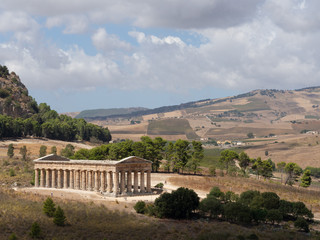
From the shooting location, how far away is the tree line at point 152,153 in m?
108

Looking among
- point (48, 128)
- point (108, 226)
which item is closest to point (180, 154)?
point (108, 226)

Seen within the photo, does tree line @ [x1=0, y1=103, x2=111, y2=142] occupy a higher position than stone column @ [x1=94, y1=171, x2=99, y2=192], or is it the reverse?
tree line @ [x1=0, y1=103, x2=111, y2=142]

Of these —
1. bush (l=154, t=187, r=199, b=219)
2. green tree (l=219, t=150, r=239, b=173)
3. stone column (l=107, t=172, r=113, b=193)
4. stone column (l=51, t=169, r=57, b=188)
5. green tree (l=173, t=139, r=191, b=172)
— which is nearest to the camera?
bush (l=154, t=187, r=199, b=219)

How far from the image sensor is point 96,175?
86.5 meters

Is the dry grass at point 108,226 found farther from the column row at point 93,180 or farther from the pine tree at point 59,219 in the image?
the column row at point 93,180

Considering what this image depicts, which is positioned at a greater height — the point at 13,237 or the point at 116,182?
the point at 116,182

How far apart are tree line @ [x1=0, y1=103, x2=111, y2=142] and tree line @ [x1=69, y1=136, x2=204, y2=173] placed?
2214 inches

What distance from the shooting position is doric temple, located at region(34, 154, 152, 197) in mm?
83312

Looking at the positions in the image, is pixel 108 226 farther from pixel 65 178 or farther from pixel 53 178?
pixel 53 178

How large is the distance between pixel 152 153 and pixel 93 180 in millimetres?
23190

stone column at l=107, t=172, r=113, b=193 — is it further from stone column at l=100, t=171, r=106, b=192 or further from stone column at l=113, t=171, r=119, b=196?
stone column at l=100, t=171, r=106, b=192

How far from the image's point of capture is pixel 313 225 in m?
72.5

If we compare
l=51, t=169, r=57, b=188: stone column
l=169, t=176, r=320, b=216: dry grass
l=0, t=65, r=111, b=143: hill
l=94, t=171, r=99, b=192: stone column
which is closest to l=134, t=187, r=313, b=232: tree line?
l=94, t=171, r=99, b=192: stone column

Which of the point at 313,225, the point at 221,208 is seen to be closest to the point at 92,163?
the point at 221,208
